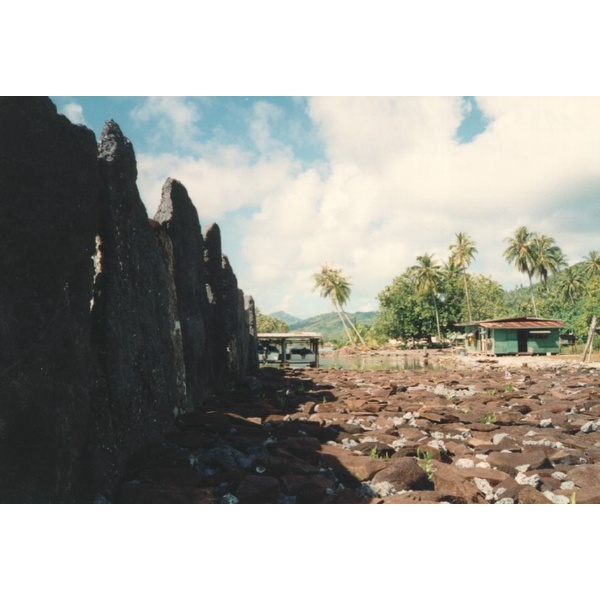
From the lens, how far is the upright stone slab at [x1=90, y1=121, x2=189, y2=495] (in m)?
3.76

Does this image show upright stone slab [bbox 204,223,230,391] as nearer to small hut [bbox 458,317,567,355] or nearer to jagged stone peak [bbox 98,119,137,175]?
jagged stone peak [bbox 98,119,137,175]

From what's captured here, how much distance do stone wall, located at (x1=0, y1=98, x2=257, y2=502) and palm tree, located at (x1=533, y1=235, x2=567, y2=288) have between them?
158ft

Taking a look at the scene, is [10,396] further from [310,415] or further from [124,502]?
[310,415]

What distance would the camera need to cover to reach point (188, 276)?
749 cm

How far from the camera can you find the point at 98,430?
3.55m

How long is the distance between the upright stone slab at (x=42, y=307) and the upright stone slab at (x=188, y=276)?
3.42 m

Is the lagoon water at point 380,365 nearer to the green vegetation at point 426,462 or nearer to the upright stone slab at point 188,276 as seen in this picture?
the upright stone slab at point 188,276

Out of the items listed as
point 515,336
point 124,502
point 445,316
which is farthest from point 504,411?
point 445,316

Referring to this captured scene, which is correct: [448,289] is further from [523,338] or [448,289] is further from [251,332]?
[251,332]

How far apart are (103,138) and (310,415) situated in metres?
4.91

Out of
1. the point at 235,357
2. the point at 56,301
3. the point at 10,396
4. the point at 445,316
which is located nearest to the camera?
the point at 10,396

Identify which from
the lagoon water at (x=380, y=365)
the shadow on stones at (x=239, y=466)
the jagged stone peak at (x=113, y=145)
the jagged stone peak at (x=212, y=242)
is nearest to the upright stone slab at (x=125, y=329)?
the jagged stone peak at (x=113, y=145)

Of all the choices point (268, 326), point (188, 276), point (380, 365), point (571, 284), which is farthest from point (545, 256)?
point (188, 276)

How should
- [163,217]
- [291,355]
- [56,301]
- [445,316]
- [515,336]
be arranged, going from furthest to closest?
[445,316] → [515,336] → [291,355] → [163,217] → [56,301]
